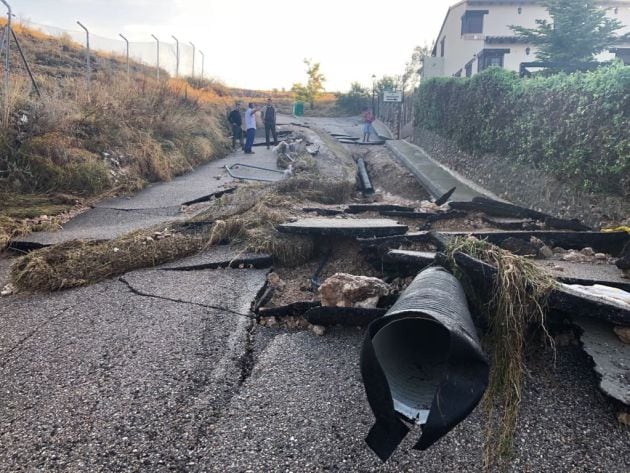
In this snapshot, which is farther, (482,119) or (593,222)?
(482,119)

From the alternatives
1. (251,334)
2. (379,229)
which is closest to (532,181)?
(379,229)

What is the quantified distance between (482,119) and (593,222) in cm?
504

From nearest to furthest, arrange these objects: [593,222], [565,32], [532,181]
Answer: [593,222] → [532,181] → [565,32]

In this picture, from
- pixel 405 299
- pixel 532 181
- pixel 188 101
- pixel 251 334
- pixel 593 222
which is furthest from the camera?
pixel 188 101

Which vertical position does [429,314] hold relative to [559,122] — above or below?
below

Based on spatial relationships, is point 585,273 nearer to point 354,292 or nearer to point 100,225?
point 354,292

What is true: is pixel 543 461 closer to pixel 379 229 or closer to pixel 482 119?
pixel 379 229

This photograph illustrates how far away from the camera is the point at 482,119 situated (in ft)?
33.8

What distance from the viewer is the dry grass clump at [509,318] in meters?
2.67

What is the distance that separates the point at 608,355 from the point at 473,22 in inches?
1088

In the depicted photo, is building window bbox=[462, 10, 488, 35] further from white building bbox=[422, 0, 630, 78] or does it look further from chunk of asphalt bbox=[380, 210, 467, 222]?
chunk of asphalt bbox=[380, 210, 467, 222]

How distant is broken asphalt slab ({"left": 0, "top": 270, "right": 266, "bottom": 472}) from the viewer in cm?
232

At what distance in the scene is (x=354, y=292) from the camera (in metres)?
3.59

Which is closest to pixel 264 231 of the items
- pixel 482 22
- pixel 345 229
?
pixel 345 229
